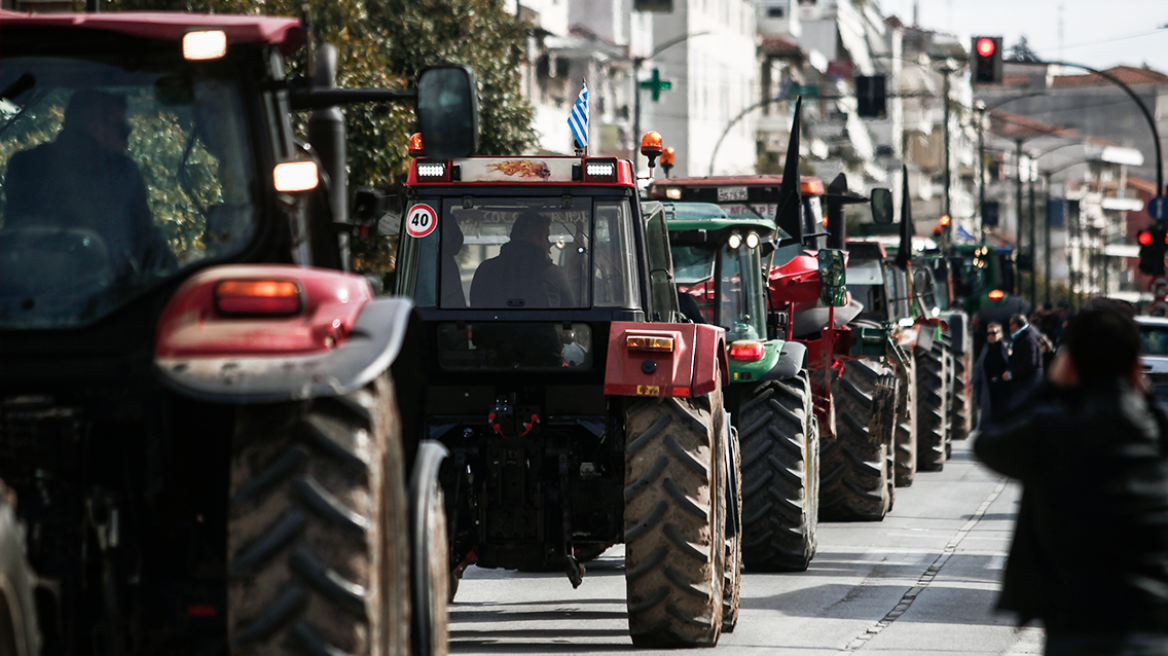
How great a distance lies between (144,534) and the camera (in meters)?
4.94

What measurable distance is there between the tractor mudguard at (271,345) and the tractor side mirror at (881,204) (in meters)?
13.0

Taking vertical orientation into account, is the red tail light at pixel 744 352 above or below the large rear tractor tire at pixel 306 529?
below

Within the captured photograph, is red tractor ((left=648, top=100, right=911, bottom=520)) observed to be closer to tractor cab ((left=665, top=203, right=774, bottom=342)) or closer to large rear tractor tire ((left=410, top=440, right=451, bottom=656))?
tractor cab ((left=665, top=203, right=774, bottom=342))

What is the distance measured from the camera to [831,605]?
35.2 ft

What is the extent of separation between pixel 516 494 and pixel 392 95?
3.74m

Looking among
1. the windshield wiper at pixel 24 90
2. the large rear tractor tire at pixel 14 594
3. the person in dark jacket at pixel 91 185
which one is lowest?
the large rear tractor tire at pixel 14 594

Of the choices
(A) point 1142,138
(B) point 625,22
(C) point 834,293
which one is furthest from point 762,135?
(A) point 1142,138

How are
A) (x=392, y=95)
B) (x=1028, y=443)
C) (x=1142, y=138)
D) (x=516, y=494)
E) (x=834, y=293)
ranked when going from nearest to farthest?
1. (x=1028, y=443)
2. (x=392, y=95)
3. (x=516, y=494)
4. (x=834, y=293)
5. (x=1142, y=138)

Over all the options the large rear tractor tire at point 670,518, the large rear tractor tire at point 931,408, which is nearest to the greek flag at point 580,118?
the large rear tractor tire at point 670,518

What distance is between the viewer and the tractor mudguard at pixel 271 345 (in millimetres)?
4305

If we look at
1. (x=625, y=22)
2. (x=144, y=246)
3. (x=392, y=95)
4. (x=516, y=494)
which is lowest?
(x=516, y=494)

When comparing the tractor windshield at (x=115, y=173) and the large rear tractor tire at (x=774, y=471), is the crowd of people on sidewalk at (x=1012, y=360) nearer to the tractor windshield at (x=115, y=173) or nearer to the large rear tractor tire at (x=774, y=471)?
the large rear tractor tire at (x=774, y=471)

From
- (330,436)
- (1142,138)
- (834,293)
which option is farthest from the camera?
(1142,138)

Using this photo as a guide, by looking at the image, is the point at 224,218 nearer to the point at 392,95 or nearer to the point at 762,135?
the point at 392,95
